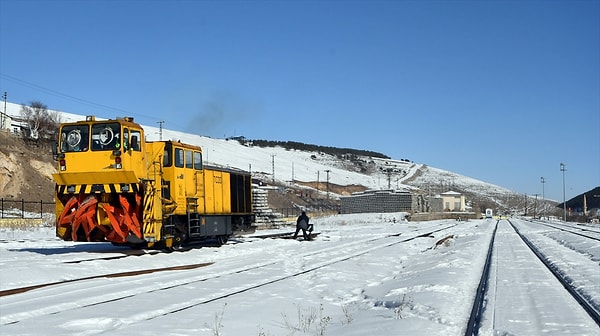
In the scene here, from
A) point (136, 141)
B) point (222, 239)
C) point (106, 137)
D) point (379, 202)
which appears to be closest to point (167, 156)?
point (136, 141)

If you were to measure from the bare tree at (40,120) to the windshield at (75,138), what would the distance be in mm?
52690

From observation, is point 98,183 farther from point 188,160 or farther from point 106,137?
point 188,160

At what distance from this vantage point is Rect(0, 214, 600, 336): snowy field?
312 inches

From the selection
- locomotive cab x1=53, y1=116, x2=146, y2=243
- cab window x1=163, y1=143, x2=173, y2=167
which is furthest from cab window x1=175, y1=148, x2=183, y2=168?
locomotive cab x1=53, y1=116, x2=146, y2=243

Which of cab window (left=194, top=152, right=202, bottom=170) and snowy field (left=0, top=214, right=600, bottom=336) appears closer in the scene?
snowy field (left=0, top=214, right=600, bottom=336)

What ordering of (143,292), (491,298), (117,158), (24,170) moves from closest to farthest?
1. (491,298)
2. (143,292)
3. (117,158)
4. (24,170)

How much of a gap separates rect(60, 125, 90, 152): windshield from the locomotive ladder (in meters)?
4.27

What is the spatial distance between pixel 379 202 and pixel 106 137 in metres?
71.8

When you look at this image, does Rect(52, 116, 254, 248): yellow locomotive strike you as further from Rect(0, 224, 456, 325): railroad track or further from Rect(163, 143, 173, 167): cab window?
Rect(0, 224, 456, 325): railroad track

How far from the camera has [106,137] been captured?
1647 cm

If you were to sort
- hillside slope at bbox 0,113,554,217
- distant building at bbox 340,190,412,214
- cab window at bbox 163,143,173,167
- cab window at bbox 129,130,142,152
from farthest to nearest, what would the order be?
distant building at bbox 340,190,412,214 → hillside slope at bbox 0,113,554,217 → cab window at bbox 163,143,173,167 → cab window at bbox 129,130,142,152

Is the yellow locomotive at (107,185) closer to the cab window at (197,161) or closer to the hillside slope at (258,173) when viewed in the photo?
the cab window at (197,161)

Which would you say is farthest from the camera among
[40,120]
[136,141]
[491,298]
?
[40,120]

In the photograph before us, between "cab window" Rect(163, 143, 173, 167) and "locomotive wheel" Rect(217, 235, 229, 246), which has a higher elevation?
"cab window" Rect(163, 143, 173, 167)
